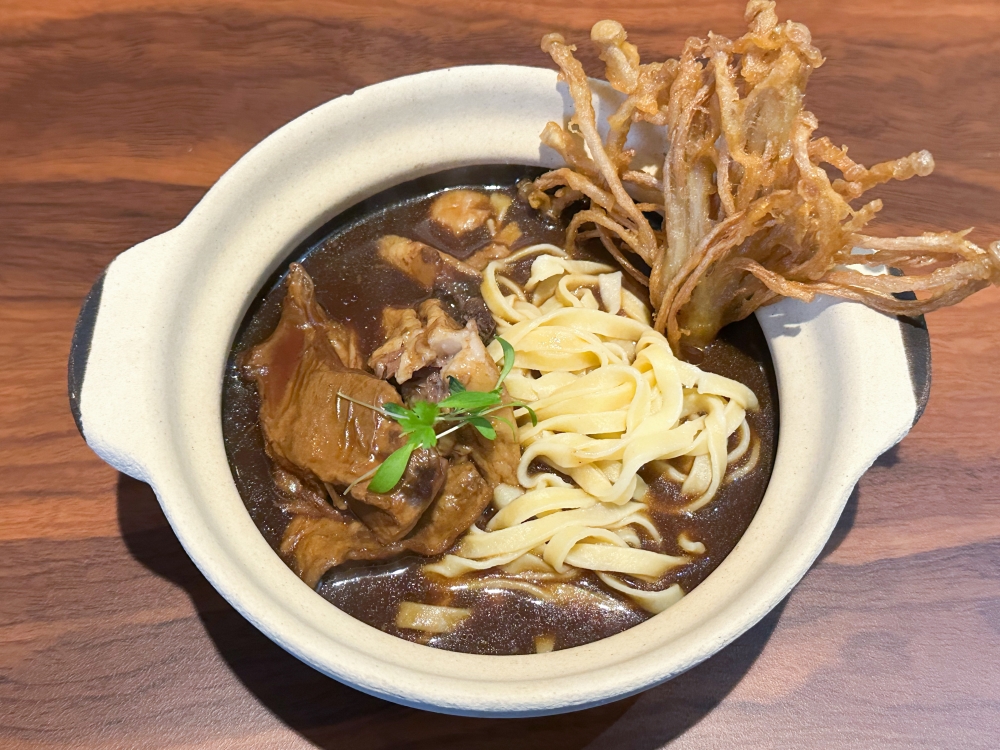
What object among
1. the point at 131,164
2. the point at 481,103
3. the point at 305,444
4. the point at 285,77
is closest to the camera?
the point at 305,444

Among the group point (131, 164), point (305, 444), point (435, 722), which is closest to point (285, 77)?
point (131, 164)

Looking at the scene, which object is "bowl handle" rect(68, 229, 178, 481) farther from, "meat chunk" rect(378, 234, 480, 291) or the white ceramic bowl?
"meat chunk" rect(378, 234, 480, 291)

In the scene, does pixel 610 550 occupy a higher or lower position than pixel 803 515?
lower

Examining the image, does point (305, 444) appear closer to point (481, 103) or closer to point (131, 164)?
point (481, 103)

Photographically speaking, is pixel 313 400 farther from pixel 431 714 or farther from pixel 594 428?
pixel 431 714

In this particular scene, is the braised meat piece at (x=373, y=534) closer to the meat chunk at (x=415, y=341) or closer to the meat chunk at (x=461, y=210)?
the meat chunk at (x=415, y=341)

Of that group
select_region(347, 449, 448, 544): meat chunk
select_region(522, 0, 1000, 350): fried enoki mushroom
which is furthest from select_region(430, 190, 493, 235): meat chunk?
select_region(347, 449, 448, 544): meat chunk
